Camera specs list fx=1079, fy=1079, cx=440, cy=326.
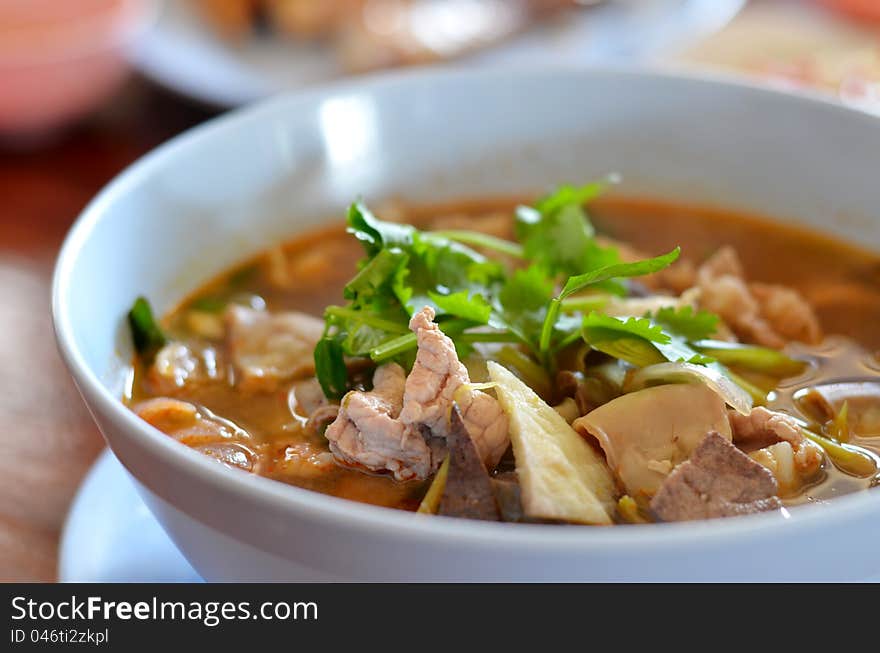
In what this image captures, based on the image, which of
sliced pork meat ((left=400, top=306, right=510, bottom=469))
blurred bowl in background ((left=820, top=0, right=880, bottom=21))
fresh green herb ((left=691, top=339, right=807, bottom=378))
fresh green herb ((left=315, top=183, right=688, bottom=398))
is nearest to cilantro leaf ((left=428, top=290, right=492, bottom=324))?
fresh green herb ((left=315, top=183, right=688, bottom=398))

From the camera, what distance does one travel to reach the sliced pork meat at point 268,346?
73.5 inches

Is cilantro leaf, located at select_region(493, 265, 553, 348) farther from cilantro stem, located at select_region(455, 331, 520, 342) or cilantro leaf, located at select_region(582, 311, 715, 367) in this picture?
cilantro leaf, located at select_region(582, 311, 715, 367)

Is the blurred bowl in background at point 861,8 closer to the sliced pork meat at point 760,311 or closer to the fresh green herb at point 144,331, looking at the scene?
the sliced pork meat at point 760,311

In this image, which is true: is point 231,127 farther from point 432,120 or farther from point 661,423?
point 661,423

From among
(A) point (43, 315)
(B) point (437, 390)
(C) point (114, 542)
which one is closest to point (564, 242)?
(B) point (437, 390)

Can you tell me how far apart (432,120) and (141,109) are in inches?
56.2

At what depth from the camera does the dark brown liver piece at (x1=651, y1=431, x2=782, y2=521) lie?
130 centimetres

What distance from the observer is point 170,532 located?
1.38m

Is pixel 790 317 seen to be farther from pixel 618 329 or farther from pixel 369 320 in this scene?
pixel 369 320

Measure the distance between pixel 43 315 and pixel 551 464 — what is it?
1.61 m

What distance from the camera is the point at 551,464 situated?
1320 mm

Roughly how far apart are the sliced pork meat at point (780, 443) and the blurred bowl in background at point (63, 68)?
2347 mm
